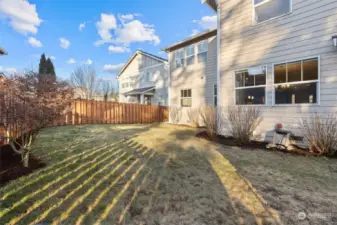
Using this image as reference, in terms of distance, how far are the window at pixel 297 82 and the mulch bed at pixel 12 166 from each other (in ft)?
22.8

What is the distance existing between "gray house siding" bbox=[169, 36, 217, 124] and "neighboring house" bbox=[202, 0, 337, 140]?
3.05m

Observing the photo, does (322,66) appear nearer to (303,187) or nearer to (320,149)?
(320,149)

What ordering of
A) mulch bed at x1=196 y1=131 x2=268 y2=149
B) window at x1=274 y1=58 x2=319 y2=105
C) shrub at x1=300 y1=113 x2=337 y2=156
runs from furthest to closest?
mulch bed at x1=196 y1=131 x2=268 y2=149 → window at x1=274 y1=58 x2=319 y2=105 → shrub at x1=300 y1=113 x2=337 y2=156

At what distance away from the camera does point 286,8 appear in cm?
587

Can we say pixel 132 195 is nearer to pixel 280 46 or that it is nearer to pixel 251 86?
pixel 251 86

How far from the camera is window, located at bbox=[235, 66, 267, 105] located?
248 inches

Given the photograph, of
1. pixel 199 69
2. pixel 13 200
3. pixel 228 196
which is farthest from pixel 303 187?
pixel 199 69

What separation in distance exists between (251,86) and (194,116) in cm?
494

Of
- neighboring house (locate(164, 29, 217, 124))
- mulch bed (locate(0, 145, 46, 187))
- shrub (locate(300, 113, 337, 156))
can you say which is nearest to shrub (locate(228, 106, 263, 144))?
shrub (locate(300, 113, 337, 156))

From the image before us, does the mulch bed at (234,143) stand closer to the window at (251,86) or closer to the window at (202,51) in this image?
the window at (251,86)

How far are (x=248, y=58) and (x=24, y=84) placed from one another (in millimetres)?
6927

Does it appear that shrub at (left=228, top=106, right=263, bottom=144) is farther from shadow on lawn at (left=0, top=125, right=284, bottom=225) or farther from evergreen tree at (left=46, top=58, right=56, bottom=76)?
evergreen tree at (left=46, top=58, right=56, bottom=76)

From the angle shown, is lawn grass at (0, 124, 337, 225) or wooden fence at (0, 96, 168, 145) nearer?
lawn grass at (0, 124, 337, 225)

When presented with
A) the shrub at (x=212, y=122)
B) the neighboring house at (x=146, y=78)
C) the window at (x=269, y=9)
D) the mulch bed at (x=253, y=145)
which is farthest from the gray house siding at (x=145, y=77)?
the window at (x=269, y=9)
